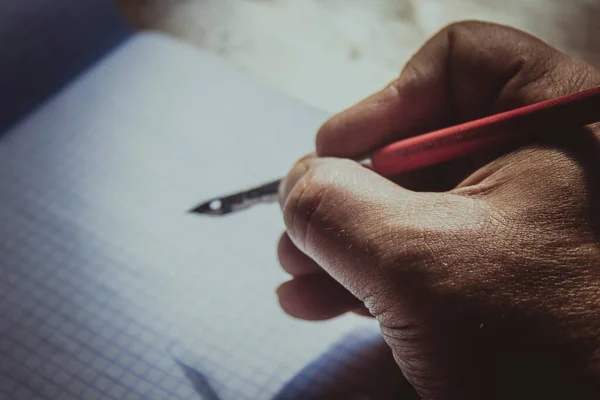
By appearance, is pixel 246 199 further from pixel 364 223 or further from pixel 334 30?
pixel 334 30

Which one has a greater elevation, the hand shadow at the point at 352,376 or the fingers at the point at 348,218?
the fingers at the point at 348,218

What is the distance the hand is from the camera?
0.35 metres

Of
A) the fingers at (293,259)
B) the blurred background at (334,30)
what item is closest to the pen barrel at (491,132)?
the fingers at (293,259)

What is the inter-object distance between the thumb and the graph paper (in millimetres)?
191

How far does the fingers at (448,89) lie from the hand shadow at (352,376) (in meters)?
0.23

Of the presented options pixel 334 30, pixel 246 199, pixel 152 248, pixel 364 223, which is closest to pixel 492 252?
pixel 364 223

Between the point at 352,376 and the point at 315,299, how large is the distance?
0.31 ft

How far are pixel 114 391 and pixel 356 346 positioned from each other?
27cm

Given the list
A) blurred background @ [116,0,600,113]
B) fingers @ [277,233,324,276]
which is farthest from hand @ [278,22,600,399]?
blurred background @ [116,0,600,113]

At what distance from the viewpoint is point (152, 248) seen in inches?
27.0

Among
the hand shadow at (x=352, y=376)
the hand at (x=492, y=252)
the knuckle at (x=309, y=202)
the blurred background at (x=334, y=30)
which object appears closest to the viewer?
the hand at (x=492, y=252)

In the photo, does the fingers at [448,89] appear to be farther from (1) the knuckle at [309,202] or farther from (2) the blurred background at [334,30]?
(2) the blurred background at [334,30]

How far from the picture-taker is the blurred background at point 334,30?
927mm

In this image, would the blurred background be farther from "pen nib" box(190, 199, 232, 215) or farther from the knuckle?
the knuckle
